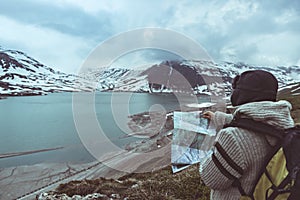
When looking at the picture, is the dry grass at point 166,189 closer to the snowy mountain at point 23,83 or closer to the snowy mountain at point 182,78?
the snowy mountain at point 182,78

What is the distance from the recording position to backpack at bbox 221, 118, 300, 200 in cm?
122

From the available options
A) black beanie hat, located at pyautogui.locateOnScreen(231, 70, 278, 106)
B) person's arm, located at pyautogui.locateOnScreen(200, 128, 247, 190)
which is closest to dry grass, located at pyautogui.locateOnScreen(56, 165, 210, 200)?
person's arm, located at pyautogui.locateOnScreen(200, 128, 247, 190)

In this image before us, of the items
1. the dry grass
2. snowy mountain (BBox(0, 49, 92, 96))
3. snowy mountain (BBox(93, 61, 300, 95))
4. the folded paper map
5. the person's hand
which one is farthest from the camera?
snowy mountain (BBox(0, 49, 92, 96))

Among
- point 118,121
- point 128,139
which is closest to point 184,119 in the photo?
point 128,139

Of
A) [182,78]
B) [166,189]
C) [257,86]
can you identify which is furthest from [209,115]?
[182,78]

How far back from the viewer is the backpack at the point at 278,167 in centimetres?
122

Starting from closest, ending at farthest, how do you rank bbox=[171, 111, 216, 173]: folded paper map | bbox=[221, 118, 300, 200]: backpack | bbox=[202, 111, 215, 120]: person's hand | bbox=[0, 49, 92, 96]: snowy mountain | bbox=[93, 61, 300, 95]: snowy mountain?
1. bbox=[221, 118, 300, 200]: backpack
2. bbox=[202, 111, 215, 120]: person's hand
3. bbox=[171, 111, 216, 173]: folded paper map
4. bbox=[93, 61, 300, 95]: snowy mountain
5. bbox=[0, 49, 92, 96]: snowy mountain

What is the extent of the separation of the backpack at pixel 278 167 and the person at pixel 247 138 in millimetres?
26

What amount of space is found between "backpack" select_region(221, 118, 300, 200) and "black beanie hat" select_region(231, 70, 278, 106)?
158mm

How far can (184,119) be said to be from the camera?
9.31 ft

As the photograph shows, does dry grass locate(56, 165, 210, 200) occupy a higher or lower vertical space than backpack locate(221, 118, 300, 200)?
lower

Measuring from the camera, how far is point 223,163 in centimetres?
137

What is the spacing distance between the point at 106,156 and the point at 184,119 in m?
14.6

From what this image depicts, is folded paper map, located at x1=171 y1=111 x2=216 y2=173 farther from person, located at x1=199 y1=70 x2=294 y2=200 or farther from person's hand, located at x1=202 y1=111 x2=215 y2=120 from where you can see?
person, located at x1=199 y1=70 x2=294 y2=200
